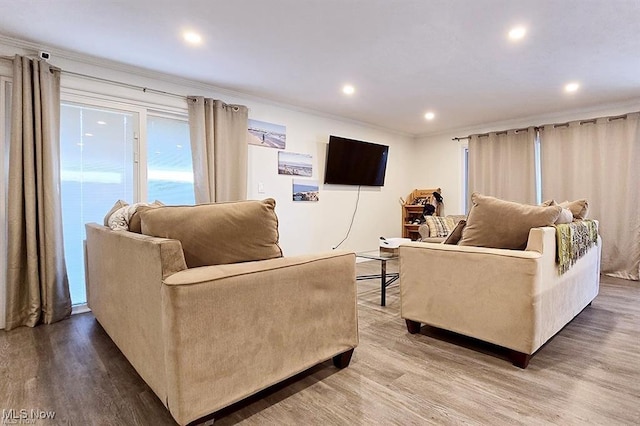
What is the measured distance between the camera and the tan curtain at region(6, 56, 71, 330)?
2.52 m

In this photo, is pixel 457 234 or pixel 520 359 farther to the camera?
pixel 457 234

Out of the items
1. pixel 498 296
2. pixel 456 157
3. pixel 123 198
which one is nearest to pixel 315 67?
Result: pixel 123 198

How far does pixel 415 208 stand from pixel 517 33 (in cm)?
374

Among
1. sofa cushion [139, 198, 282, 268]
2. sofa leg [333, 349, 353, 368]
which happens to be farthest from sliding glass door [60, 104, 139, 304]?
sofa leg [333, 349, 353, 368]

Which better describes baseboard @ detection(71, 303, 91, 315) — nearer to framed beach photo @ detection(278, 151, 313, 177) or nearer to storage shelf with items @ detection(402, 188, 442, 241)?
framed beach photo @ detection(278, 151, 313, 177)

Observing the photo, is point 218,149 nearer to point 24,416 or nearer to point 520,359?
point 24,416

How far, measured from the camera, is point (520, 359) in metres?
1.83

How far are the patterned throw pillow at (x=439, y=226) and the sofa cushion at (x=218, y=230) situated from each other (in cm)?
364

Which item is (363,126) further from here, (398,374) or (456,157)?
(398,374)

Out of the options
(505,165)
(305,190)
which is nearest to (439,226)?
(505,165)

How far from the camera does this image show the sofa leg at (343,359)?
1.84 meters

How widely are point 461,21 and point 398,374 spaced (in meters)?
2.34

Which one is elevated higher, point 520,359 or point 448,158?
point 448,158

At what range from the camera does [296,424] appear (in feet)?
4.50
